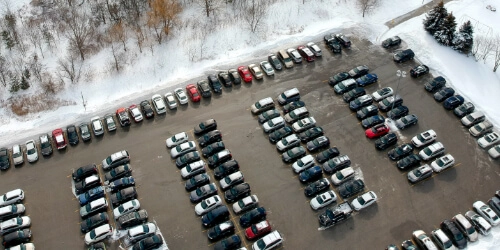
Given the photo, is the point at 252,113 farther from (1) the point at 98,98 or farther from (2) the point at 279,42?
(1) the point at 98,98

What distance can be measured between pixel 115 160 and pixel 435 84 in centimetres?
4281

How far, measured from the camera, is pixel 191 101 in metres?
65.9

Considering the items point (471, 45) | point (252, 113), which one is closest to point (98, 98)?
point (252, 113)

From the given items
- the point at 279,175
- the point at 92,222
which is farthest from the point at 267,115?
the point at 92,222

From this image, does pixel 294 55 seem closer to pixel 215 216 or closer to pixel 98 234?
pixel 215 216

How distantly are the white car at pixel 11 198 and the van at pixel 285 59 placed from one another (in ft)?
125

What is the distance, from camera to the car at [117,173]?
56.5m

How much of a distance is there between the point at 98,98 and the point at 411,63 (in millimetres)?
44522

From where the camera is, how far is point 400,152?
57.8 meters

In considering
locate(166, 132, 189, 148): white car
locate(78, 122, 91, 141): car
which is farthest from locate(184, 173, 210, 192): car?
locate(78, 122, 91, 141): car

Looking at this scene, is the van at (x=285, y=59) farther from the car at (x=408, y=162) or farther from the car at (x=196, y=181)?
the car at (x=196, y=181)

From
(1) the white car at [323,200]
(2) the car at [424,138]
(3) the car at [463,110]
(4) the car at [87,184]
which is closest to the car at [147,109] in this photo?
(4) the car at [87,184]

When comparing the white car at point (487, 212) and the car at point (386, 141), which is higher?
the car at point (386, 141)

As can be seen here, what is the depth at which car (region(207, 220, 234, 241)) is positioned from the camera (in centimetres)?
5084
